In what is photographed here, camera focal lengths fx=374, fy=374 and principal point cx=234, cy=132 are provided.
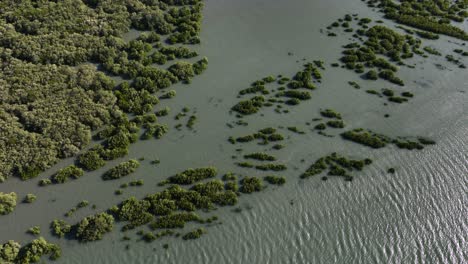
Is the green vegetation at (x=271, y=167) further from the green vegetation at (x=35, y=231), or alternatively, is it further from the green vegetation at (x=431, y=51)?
the green vegetation at (x=431, y=51)

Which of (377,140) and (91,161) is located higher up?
(377,140)

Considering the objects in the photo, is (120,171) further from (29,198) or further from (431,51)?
(431,51)

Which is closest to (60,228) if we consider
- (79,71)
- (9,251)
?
(9,251)

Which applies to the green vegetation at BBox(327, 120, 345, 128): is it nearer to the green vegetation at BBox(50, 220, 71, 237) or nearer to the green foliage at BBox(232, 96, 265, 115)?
the green foliage at BBox(232, 96, 265, 115)

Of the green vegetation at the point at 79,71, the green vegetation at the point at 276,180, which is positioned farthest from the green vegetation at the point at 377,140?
the green vegetation at the point at 79,71

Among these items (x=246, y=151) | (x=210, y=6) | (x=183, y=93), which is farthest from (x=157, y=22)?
(x=246, y=151)

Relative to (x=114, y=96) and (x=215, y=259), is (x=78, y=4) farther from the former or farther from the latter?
(x=215, y=259)
